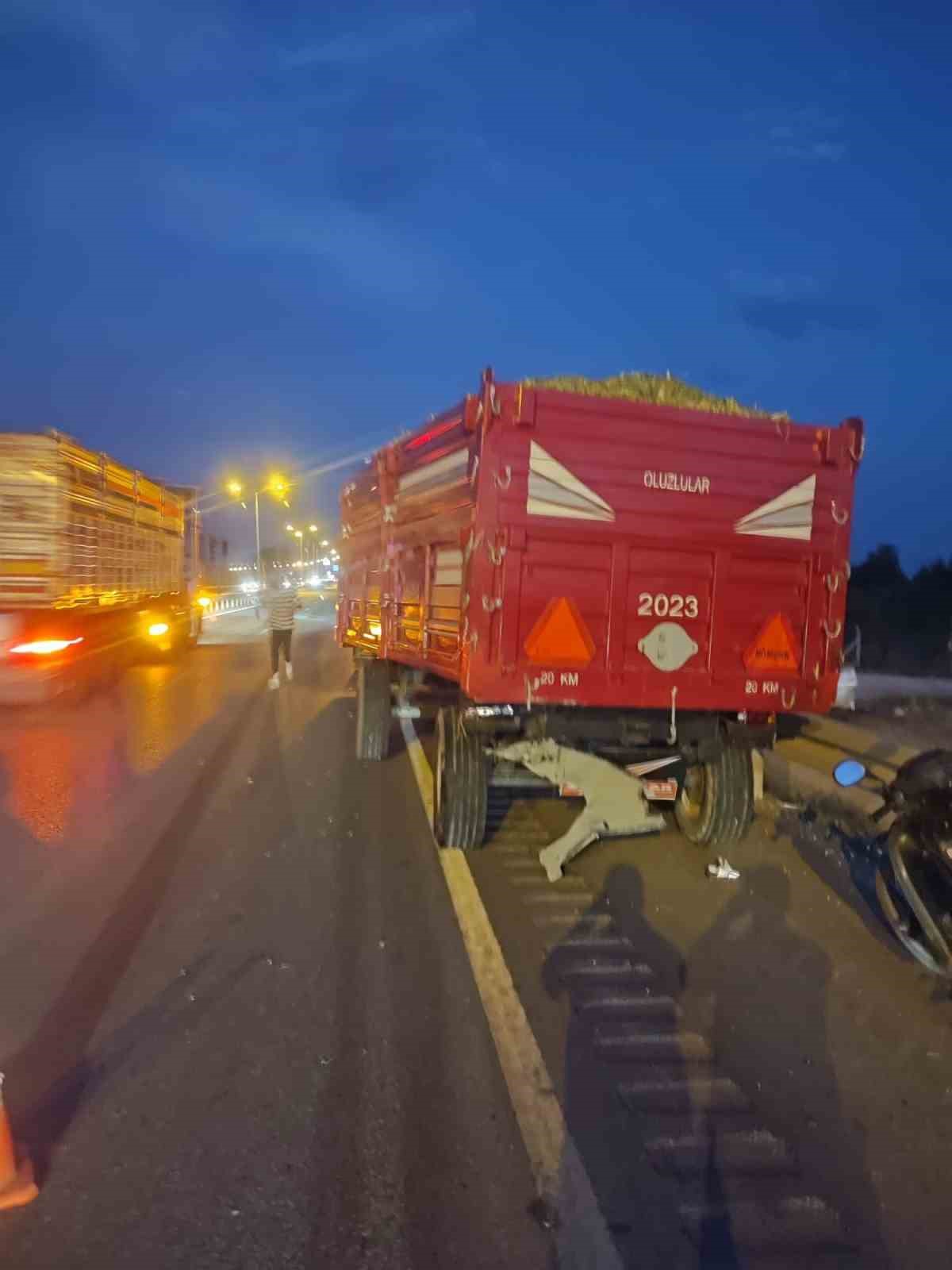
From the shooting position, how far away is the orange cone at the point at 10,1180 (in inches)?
133

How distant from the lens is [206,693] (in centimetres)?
1656

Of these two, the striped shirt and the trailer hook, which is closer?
the trailer hook

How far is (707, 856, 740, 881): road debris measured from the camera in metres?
7.33

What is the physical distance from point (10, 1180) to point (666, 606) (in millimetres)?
4990

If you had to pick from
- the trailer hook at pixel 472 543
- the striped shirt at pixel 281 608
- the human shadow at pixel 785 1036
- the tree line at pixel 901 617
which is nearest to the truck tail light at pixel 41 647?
the striped shirt at pixel 281 608

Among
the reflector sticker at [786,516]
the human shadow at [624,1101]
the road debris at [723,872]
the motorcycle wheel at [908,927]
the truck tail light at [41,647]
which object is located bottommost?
the human shadow at [624,1101]

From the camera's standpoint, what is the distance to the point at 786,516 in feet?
23.6

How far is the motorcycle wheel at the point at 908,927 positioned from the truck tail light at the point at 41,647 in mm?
10957

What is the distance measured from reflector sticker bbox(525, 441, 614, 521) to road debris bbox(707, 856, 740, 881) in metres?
2.60

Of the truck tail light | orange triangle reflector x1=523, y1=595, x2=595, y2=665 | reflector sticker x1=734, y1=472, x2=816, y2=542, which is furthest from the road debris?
the truck tail light

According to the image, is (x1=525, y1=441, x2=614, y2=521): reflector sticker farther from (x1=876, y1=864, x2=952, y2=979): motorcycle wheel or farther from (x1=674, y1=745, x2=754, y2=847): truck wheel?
(x1=876, y1=864, x2=952, y2=979): motorcycle wheel

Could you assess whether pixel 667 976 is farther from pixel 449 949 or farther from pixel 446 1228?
pixel 446 1228

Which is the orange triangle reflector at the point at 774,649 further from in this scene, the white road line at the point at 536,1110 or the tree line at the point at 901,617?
the tree line at the point at 901,617

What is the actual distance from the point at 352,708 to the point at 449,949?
9727mm
